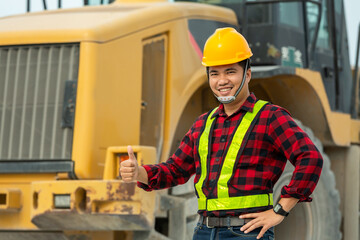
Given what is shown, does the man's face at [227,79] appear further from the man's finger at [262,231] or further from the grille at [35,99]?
the grille at [35,99]

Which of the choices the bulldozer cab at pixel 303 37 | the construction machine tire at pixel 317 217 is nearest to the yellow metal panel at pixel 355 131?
the bulldozer cab at pixel 303 37

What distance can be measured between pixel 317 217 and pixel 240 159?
3.54 meters

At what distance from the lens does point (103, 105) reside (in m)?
4.71

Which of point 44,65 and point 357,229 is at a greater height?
point 44,65

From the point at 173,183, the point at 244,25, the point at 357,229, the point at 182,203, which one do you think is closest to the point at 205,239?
the point at 173,183

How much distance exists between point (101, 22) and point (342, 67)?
111 inches

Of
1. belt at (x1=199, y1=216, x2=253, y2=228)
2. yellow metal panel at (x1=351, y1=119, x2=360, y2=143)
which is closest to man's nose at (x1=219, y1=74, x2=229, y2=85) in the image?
belt at (x1=199, y1=216, x2=253, y2=228)

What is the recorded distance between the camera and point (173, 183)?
291cm

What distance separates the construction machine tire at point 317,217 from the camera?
233 inches

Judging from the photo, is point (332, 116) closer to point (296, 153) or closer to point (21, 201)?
point (21, 201)

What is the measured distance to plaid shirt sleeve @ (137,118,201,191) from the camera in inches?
113

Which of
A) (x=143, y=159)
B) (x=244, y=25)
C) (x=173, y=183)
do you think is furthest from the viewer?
(x=244, y=25)

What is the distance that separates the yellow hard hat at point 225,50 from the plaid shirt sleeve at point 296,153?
24cm

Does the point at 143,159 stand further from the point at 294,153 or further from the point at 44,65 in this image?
the point at 294,153
